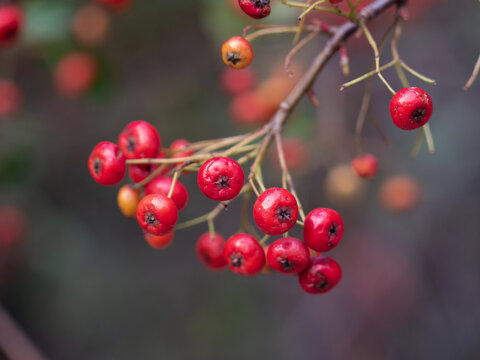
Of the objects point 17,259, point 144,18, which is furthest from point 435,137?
point 17,259

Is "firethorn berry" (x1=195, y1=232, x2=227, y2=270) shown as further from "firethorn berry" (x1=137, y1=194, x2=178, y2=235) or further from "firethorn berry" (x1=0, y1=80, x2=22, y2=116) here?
"firethorn berry" (x1=0, y1=80, x2=22, y2=116)

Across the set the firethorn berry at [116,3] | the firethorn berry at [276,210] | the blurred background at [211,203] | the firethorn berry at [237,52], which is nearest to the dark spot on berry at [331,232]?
the firethorn berry at [276,210]

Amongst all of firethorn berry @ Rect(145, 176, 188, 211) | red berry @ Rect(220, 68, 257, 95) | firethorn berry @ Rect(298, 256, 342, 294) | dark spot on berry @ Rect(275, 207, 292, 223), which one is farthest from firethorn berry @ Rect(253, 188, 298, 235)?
red berry @ Rect(220, 68, 257, 95)

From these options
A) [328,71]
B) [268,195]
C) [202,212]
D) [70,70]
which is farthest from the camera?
[202,212]

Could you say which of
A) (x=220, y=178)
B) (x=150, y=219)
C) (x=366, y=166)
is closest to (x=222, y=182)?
(x=220, y=178)

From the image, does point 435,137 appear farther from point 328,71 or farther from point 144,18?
point 144,18

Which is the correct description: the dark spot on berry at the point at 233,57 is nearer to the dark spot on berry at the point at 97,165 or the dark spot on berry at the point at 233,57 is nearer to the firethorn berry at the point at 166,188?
the firethorn berry at the point at 166,188
